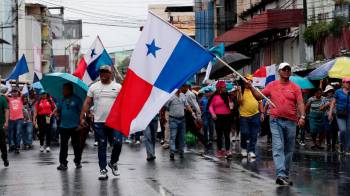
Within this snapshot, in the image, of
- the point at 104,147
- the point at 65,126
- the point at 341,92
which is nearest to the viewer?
the point at 104,147

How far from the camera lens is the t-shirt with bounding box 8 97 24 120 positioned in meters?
20.8

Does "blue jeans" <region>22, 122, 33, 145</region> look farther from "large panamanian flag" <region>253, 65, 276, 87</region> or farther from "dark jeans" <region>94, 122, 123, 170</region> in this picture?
"dark jeans" <region>94, 122, 123, 170</region>

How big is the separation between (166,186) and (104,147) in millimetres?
1648

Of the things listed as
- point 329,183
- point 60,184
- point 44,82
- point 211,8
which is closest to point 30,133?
point 44,82

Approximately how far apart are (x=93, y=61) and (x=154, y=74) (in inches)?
318

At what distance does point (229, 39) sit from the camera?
46562 mm

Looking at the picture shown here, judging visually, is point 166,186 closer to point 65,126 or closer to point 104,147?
point 104,147

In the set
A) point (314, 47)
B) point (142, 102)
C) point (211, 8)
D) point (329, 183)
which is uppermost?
point (211, 8)

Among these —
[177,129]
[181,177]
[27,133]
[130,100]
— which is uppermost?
[130,100]

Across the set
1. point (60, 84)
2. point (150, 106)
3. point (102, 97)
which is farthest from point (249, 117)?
point (150, 106)

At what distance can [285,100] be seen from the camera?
1123cm

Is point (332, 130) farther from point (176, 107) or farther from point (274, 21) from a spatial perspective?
point (274, 21)

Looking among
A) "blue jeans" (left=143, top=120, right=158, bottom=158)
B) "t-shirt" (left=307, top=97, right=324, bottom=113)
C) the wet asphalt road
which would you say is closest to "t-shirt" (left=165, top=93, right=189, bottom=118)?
"blue jeans" (left=143, top=120, right=158, bottom=158)

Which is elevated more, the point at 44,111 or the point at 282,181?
the point at 44,111
